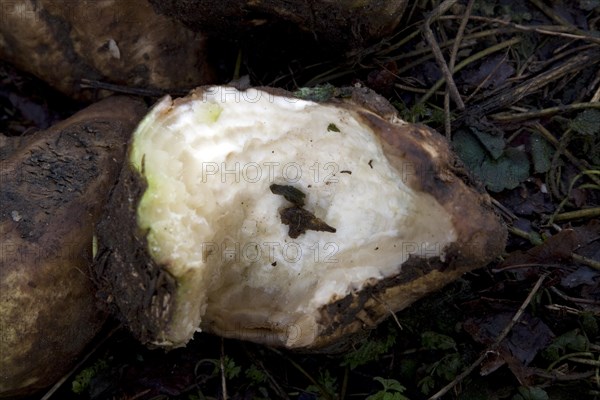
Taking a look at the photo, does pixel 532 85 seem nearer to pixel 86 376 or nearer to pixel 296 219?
pixel 296 219

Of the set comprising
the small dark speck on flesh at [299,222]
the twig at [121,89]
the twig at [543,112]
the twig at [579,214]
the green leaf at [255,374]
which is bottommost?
the green leaf at [255,374]

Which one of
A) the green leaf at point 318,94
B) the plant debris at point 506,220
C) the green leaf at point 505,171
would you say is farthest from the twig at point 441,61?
the green leaf at point 318,94

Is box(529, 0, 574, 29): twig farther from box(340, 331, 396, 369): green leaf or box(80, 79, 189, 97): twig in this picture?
box(80, 79, 189, 97): twig

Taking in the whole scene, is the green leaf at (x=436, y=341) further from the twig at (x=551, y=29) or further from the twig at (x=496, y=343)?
the twig at (x=551, y=29)

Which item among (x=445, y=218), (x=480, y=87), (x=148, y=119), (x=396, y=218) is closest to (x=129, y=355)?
(x=148, y=119)

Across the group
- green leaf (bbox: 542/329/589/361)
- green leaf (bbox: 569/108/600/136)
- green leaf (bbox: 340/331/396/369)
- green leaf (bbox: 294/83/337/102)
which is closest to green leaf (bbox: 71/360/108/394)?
green leaf (bbox: 340/331/396/369)

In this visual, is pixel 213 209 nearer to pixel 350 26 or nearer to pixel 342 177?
pixel 342 177
